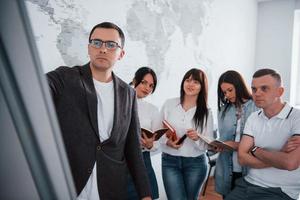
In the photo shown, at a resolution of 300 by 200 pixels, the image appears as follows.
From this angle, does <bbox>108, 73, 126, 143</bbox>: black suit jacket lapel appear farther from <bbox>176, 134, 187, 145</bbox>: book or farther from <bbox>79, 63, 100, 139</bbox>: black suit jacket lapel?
<bbox>176, 134, 187, 145</bbox>: book

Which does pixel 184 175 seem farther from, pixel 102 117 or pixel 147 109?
pixel 102 117

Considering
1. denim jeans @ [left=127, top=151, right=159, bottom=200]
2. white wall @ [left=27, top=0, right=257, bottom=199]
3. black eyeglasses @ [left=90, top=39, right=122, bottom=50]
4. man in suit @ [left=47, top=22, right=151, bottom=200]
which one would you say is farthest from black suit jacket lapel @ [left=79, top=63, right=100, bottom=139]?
denim jeans @ [left=127, top=151, right=159, bottom=200]

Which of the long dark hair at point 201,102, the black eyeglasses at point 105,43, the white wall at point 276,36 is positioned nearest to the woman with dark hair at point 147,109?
the long dark hair at point 201,102

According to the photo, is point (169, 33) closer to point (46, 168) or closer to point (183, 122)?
point (183, 122)

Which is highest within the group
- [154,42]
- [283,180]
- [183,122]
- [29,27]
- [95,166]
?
[29,27]

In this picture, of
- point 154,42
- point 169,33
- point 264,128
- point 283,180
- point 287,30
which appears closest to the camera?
point 283,180

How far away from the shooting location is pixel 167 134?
2205 mm

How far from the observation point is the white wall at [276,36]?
188 inches

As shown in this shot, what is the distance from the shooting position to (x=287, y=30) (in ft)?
15.7

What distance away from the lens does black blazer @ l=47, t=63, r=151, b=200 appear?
1.22 m

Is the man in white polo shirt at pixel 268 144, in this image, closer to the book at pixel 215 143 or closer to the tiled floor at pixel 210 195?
the book at pixel 215 143

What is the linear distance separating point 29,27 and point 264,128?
6.31 ft

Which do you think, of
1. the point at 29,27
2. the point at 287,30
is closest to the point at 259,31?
the point at 287,30

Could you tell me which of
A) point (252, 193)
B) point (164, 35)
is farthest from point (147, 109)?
point (164, 35)
